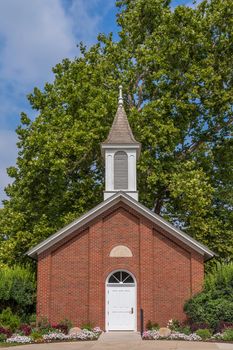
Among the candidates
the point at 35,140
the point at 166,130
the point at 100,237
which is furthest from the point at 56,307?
the point at 166,130

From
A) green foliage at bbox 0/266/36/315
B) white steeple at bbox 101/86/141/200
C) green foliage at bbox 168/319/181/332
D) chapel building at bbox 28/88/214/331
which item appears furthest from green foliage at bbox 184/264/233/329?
green foliage at bbox 0/266/36/315

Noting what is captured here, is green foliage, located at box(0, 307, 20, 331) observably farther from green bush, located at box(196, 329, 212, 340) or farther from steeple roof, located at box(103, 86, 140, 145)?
steeple roof, located at box(103, 86, 140, 145)

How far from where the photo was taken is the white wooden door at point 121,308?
81.1ft

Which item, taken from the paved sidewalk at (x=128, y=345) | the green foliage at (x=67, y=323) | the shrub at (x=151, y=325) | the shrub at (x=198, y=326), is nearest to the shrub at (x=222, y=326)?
the shrub at (x=198, y=326)

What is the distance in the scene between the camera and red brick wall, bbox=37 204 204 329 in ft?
81.3

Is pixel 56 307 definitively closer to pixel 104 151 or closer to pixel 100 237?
pixel 100 237

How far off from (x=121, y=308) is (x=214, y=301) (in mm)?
4475

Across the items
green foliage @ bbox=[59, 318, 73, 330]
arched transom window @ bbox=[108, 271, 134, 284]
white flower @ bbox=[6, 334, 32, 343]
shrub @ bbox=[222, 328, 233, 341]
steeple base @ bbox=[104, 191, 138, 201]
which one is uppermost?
steeple base @ bbox=[104, 191, 138, 201]

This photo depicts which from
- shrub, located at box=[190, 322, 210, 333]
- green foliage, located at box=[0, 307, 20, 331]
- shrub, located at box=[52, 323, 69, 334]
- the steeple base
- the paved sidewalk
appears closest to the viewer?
the paved sidewalk

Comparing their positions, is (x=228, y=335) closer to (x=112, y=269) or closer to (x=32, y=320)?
(x=112, y=269)

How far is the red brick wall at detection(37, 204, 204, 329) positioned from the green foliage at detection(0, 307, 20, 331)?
1.21 m

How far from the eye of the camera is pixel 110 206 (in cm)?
2533

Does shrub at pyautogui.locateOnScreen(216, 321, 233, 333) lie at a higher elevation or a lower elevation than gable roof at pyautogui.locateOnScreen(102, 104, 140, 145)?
lower

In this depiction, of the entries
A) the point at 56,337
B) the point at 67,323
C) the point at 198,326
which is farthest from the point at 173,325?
the point at 56,337
